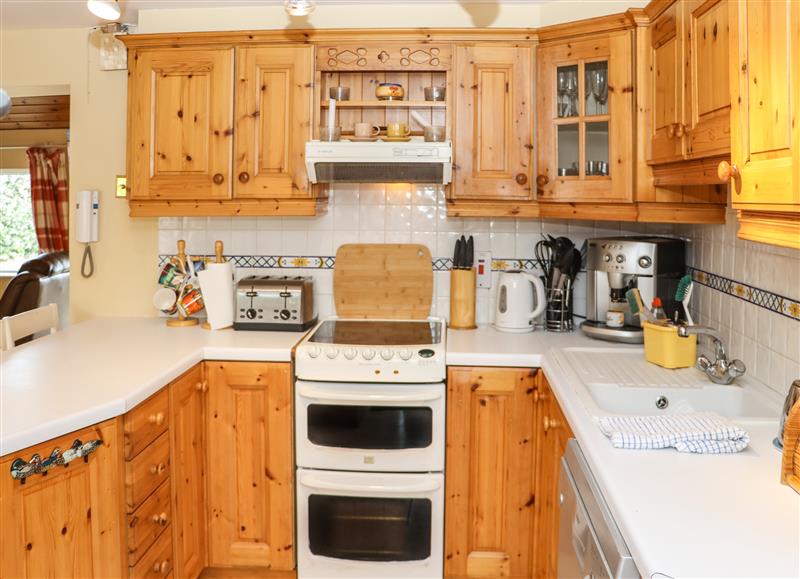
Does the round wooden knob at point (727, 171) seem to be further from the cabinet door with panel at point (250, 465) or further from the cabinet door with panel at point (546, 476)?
the cabinet door with panel at point (250, 465)

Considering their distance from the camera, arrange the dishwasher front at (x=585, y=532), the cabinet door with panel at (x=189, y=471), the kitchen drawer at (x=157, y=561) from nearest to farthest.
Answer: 1. the dishwasher front at (x=585, y=532)
2. the kitchen drawer at (x=157, y=561)
3. the cabinet door with panel at (x=189, y=471)

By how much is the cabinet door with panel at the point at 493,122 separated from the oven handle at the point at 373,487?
116 centimetres

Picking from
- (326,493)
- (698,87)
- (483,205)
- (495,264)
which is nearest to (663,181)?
(698,87)

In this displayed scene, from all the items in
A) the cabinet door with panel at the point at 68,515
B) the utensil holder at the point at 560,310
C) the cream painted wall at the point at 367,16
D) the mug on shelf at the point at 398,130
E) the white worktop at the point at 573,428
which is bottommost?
the cabinet door with panel at the point at 68,515

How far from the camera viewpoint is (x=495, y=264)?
3205 mm

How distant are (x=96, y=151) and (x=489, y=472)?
2.28 metres

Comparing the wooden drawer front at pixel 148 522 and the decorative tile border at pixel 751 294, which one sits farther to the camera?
the wooden drawer front at pixel 148 522

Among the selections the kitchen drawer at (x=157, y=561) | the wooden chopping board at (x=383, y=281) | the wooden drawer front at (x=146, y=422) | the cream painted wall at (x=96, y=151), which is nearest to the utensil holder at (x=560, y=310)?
the wooden chopping board at (x=383, y=281)

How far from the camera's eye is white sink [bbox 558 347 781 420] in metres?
2.00

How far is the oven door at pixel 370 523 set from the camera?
2.62 meters

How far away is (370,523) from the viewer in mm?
2645

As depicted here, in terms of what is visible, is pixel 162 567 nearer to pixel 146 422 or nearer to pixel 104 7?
pixel 146 422

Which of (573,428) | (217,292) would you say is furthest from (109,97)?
(573,428)

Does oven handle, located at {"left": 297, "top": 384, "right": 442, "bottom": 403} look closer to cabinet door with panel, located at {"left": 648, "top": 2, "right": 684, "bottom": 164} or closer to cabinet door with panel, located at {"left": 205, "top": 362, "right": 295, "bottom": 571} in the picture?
cabinet door with panel, located at {"left": 205, "top": 362, "right": 295, "bottom": 571}
